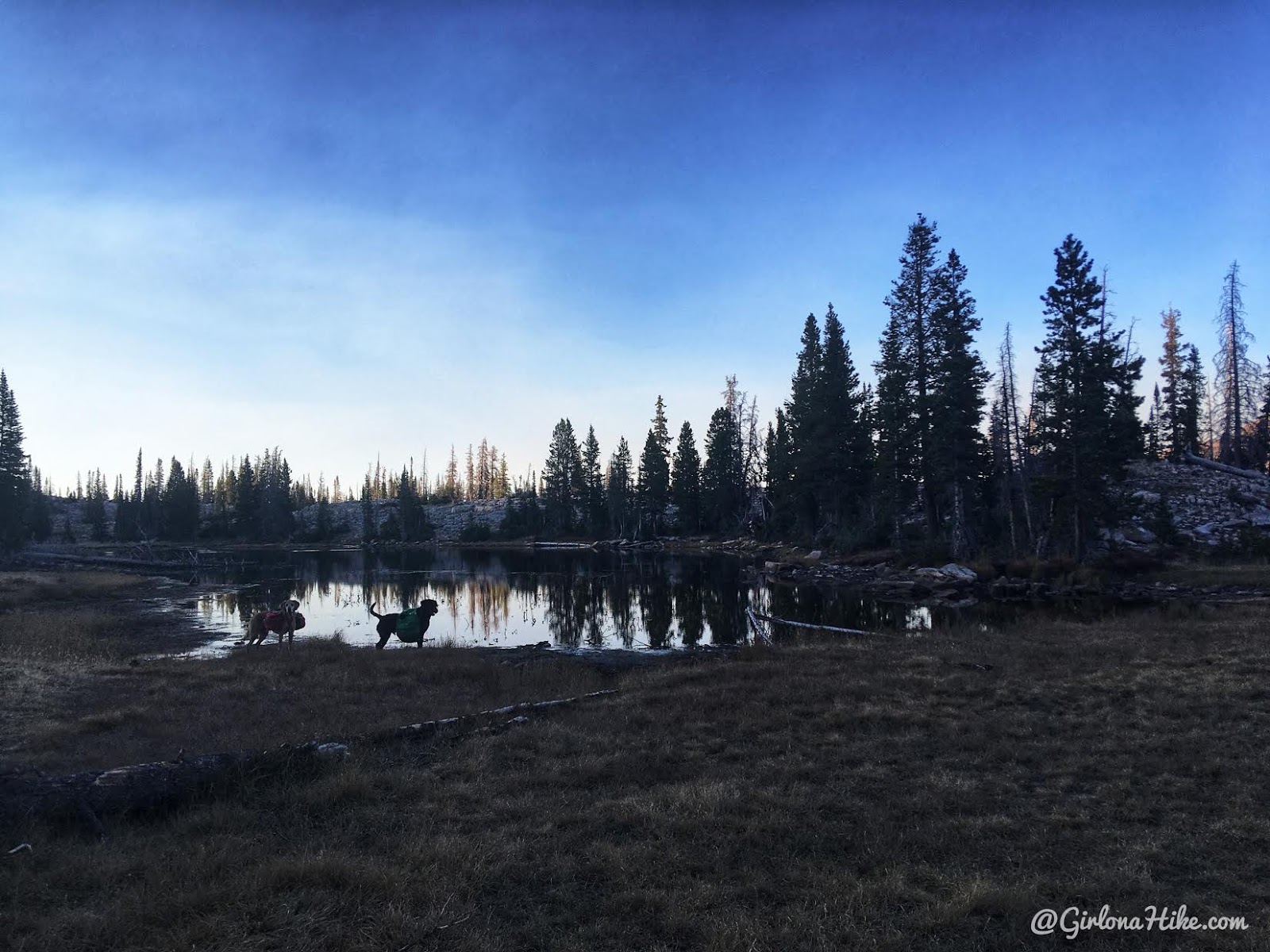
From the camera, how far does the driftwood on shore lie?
642 cm

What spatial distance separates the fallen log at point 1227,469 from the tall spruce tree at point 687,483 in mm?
49936

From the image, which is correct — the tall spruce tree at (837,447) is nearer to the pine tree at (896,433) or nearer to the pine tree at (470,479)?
the pine tree at (896,433)

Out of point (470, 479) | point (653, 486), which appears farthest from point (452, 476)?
point (653, 486)

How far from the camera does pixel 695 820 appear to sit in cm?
646

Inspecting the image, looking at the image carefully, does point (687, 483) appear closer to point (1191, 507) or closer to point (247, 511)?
point (1191, 507)

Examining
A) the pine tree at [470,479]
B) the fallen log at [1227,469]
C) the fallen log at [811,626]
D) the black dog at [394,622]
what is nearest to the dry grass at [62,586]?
the black dog at [394,622]

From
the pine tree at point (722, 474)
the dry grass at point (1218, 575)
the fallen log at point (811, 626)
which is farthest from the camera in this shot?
the pine tree at point (722, 474)

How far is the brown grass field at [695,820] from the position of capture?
15.3ft

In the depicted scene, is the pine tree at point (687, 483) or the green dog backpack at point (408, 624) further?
the pine tree at point (687, 483)

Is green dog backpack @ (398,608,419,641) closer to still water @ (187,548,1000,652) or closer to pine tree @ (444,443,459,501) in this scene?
still water @ (187,548,1000,652)

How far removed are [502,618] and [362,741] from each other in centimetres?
2027

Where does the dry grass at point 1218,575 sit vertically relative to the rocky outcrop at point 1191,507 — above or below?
below

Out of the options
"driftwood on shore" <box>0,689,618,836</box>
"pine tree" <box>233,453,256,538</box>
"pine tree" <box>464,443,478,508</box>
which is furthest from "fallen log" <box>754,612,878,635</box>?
"pine tree" <box>464,443,478,508</box>

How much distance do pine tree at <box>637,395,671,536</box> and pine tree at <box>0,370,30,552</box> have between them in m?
66.7
